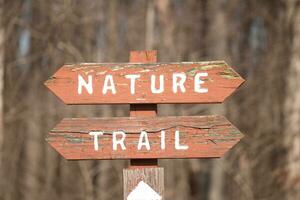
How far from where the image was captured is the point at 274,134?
818cm

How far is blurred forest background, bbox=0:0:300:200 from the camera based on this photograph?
7547 mm

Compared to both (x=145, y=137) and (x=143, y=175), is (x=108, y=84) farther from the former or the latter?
(x=143, y=175)

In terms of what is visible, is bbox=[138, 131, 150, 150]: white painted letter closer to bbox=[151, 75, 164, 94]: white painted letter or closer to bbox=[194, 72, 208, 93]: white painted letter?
bbox=[151, 75, 164, 94]: white painted letter

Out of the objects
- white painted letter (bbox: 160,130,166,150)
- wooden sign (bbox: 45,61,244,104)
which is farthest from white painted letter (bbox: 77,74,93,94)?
white painted letter (bbox: 160,130,166,150)

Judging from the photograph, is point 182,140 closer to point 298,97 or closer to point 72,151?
point 72,151

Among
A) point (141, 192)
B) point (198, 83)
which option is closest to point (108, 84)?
point (198, 83)

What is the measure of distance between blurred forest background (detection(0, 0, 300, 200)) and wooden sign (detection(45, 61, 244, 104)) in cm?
332

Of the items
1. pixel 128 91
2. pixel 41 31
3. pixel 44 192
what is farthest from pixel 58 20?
pixel 128 91

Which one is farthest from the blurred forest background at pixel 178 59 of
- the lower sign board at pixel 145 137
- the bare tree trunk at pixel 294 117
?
the lower sign board at pixel 145 137

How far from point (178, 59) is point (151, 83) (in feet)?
17.8

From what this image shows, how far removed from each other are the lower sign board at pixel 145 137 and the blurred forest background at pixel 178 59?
329 cm

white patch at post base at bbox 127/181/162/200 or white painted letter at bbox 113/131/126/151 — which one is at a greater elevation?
white painted letter at bbox 113/131/126/151

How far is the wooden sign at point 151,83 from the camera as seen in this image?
3.16m

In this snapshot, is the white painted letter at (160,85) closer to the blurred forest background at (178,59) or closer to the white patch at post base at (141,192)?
the white patch at post base at (141,192)
